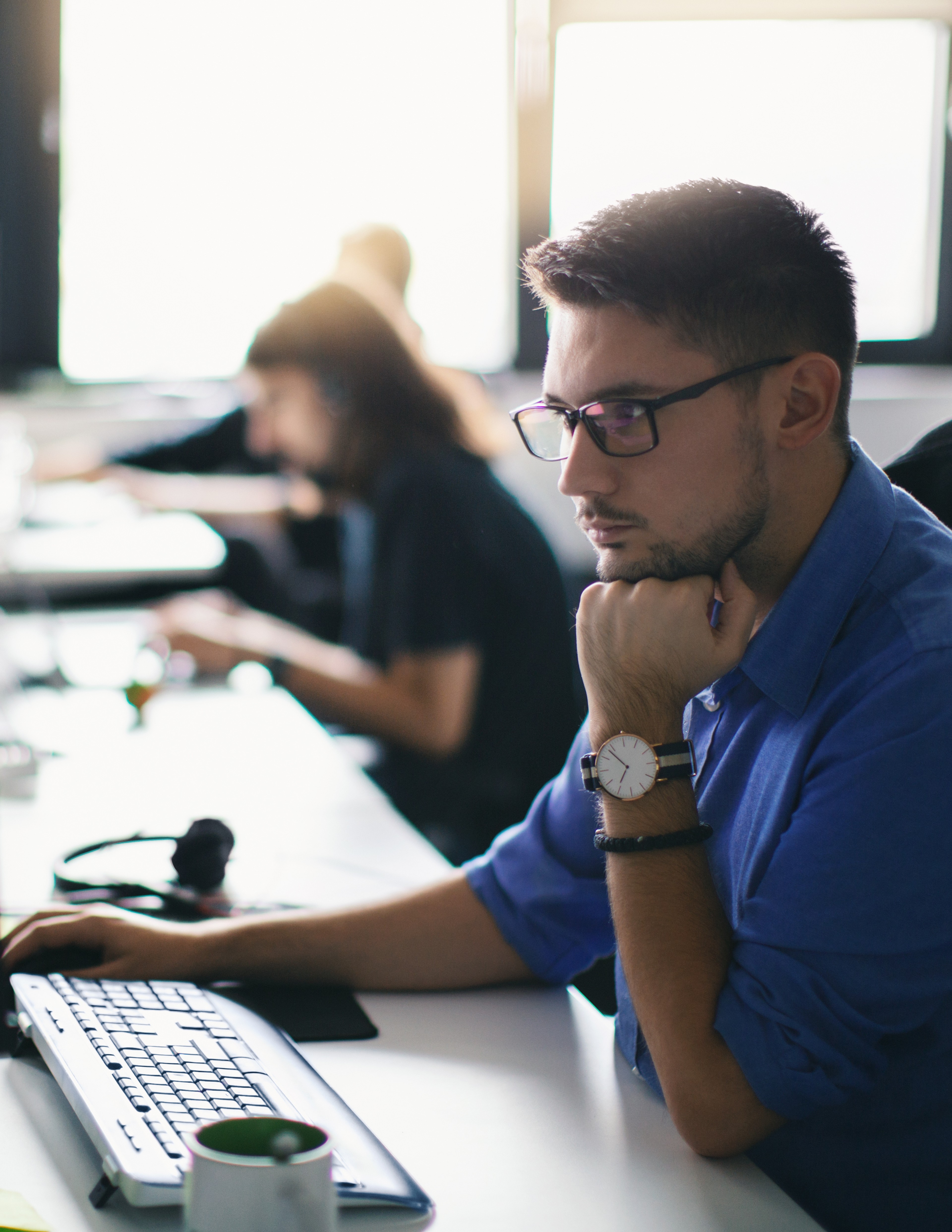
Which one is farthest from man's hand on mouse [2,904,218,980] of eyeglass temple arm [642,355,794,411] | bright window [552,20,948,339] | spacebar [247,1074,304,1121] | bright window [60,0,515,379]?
bright window [552,20,948,339]

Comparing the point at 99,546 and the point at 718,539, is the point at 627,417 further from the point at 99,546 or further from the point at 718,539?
the point at 99,546

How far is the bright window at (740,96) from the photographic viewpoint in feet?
14.0

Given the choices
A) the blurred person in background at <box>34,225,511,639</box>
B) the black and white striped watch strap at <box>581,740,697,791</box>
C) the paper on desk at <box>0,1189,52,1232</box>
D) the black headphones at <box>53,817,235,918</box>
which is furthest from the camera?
the blurred person in background at <box>34,225,511,639</box>

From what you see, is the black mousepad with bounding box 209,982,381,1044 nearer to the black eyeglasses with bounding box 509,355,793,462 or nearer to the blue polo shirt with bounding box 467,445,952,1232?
the blue polo shirt with bounding box 467,445,952,1232

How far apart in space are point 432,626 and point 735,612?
1.18m

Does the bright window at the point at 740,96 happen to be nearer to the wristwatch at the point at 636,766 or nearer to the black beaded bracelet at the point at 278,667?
the black beaded bracelet at the point at 278,667

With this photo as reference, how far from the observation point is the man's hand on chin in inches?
Result: 39.2

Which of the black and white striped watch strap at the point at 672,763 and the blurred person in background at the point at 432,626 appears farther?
the blurred person in background at the point at 432,626

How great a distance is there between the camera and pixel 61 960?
1.12m

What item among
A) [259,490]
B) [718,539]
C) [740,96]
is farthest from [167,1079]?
[740,96]

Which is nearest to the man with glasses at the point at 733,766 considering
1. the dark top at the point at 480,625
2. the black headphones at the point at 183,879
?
the black headphones at the point at 183,879

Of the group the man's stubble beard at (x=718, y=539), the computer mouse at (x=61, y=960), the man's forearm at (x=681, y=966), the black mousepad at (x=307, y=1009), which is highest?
Result: the man's stubble beard at (x=718, y=539)

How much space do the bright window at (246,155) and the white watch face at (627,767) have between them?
343cm

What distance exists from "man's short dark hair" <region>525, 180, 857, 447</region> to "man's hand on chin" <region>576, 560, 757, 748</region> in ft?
0.56
